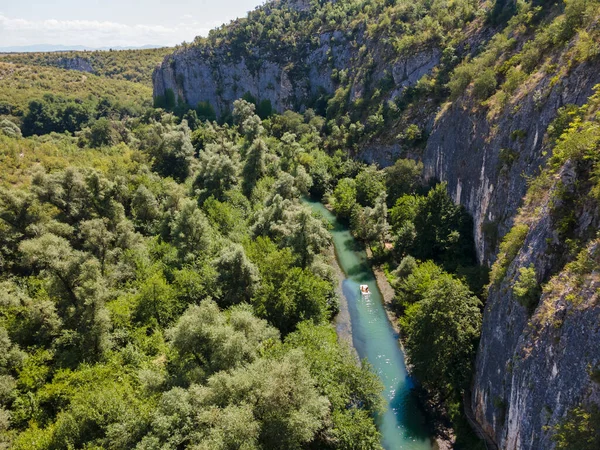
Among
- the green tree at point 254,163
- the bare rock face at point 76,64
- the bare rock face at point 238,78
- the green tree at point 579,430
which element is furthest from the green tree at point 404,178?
the bare rock face at point 76,64

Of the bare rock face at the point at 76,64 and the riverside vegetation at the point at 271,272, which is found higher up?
the bare rock face at the point at 76,64

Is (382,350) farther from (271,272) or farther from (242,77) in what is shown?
(242,77)

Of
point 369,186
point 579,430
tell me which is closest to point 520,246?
point 579,430

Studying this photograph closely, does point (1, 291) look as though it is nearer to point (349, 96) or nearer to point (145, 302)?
point (145, 302)

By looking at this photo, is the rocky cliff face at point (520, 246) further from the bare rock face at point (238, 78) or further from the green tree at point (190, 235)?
the bare rock face at point (238, 78)

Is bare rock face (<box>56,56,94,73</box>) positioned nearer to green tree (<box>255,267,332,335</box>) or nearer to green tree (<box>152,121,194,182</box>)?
green tree (<box>152,121,194,182</box>)

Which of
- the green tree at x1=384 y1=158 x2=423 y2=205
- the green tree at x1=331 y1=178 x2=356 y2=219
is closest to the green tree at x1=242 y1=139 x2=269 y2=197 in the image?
the green tree at x1=331 y1=178 x2=356 y2=219

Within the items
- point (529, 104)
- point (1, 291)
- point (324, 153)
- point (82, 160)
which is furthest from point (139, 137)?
point (529, 104)
